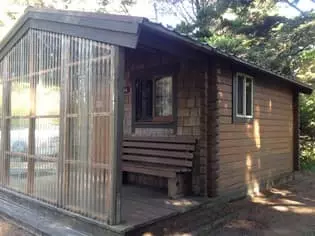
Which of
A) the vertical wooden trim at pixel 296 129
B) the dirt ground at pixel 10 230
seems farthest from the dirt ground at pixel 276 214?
the dirt ground at pixel 10 230

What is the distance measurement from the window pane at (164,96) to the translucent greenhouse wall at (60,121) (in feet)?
7.56

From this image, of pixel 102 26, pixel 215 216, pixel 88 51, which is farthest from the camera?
pixel 215 216

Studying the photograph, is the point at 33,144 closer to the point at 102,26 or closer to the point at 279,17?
the point at 102,26

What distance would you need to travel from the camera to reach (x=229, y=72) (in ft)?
21.5

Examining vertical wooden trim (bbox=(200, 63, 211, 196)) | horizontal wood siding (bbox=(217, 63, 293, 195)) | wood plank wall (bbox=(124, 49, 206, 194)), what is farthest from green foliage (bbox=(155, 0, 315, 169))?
vertical wooden trim (bbox=(200, 63, 211, 196))

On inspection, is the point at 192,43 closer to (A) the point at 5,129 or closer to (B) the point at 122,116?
(B) the point at 122,116

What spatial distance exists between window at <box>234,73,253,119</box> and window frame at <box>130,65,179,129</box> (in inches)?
48.6

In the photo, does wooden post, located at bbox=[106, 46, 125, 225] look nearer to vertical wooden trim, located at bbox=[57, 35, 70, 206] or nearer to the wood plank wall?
vertical wooden trim, located at bbox=[57, 35, 70, 206]

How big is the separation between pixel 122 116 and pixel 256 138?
4248 millimetres

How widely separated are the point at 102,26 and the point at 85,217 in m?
2.52

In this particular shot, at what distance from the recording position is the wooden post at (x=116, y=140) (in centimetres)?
412

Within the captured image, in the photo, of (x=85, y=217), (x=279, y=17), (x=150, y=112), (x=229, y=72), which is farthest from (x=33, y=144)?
(x=279, y=17)

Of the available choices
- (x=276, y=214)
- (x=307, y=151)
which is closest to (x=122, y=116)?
(x=276, y=214)

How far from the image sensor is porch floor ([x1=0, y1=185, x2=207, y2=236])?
436 centimetres
